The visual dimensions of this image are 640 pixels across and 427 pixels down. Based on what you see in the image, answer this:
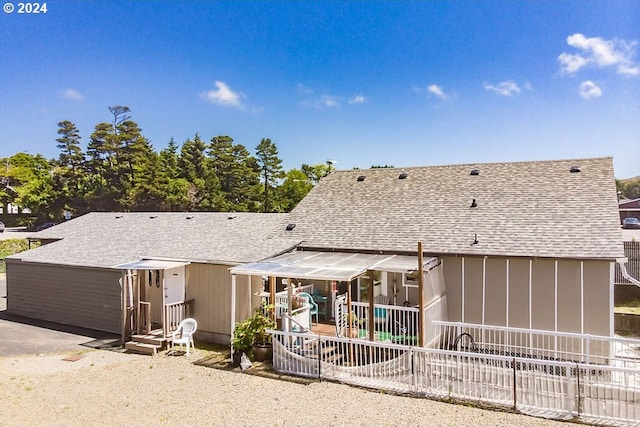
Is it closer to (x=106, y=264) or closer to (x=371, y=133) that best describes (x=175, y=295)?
(x=106, y=264)

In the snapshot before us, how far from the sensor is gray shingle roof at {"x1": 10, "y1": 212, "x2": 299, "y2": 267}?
14.1 metres

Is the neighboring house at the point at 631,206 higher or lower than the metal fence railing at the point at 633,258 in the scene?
higher

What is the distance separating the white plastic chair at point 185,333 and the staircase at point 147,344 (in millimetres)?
308

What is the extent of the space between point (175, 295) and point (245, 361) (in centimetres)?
395

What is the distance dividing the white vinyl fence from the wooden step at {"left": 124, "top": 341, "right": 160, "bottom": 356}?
4.01m

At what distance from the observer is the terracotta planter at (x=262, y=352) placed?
1100cm

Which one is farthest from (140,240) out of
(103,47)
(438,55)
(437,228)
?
(438,55)

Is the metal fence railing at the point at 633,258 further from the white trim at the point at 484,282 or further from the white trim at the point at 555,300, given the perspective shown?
the white trim at the point at 484,282

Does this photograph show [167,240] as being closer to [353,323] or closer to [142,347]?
[142,347]

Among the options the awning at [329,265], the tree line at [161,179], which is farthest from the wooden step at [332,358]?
the tree line at [161,179]

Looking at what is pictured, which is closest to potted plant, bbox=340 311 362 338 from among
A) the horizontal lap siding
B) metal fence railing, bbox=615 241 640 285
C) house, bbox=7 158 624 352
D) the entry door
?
house, bbox=7 158 624 352

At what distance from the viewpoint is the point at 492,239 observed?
12469 millimetres

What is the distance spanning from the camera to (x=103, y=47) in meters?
17.3

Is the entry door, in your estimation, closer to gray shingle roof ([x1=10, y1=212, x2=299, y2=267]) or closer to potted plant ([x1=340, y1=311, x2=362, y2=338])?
gray shingle roof ([x1=10, y1=212, x2=299, y2=267])
